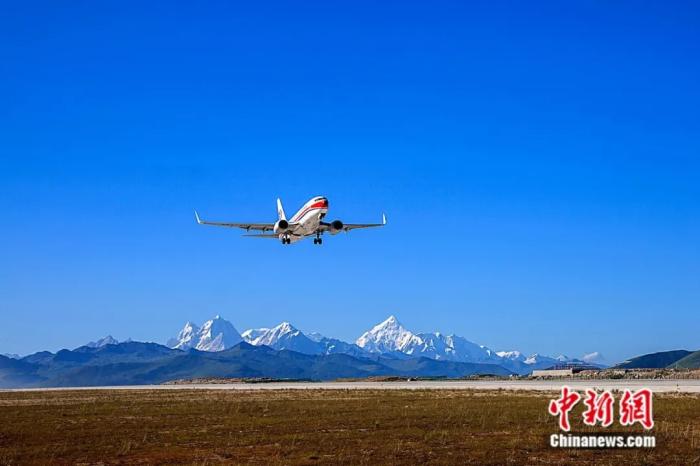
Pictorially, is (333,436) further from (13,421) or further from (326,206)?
(326,206)

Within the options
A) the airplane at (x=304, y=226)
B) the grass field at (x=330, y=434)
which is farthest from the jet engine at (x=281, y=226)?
the grass field at (x=330, y=434)

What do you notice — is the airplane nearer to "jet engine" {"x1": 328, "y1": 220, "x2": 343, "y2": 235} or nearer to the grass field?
"jet engine" {"x1": 328, "y1": 220, "x2": 343, "y2": 235}

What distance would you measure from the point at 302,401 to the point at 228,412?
34.5ft

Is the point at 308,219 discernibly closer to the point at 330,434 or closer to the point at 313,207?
the point at 313,207

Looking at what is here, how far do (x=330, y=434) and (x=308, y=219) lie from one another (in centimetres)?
4474

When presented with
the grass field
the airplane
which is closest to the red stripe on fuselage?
the airplane

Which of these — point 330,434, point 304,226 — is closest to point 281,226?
point 304,226

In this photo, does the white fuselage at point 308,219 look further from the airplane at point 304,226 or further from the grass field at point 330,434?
the grass field at point 330,434

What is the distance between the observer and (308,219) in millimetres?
80250

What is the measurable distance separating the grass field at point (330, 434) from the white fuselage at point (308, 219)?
87.3 ft

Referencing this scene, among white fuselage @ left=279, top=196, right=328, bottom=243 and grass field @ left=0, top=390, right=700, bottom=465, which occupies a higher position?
white fuselage @ left=279, top=196, right=328, bottom=243

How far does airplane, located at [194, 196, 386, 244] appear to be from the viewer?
79.5m

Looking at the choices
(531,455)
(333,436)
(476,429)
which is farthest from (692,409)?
(333,436)

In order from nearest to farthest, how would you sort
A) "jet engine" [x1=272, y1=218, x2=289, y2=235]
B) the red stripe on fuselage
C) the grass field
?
1. the grass field
2. the red stripe on fuselage
3. "jet engine" [x1=272, y1=218, x2=289, y2=235]
